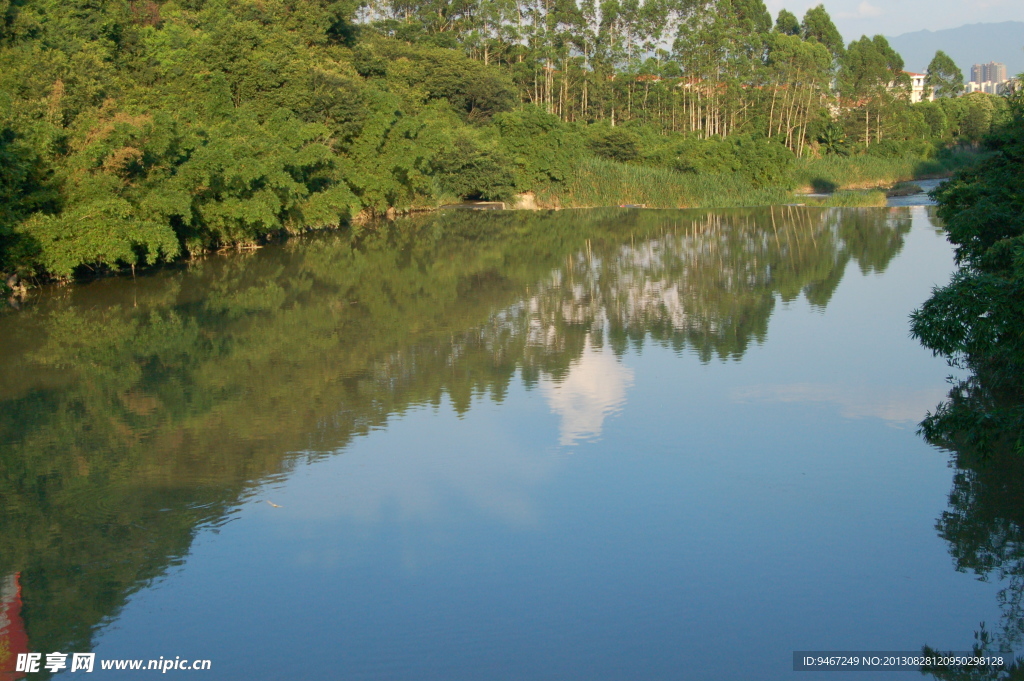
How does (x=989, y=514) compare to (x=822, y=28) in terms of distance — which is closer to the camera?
(x=989, y=514)

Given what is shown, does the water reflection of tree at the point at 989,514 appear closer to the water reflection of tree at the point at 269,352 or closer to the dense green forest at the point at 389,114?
the water reflection of tree at the point at 269,352

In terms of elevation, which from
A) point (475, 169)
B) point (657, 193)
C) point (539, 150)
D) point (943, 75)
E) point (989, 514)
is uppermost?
point (943, 75)

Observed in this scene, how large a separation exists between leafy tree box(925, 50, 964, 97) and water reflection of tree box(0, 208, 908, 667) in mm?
58832

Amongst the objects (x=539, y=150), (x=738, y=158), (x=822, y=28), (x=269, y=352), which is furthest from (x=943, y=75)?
(x=269, y=352)

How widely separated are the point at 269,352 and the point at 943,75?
7777 centimetres

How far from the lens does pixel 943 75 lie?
7756 centimetres

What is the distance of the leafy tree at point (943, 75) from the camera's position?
76188 millimetres

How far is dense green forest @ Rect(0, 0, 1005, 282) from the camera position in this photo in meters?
16.3

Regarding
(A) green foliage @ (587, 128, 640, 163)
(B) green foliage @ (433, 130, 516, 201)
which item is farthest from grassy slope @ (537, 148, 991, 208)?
(B) green foliage @ (433, 130, 516, 201)

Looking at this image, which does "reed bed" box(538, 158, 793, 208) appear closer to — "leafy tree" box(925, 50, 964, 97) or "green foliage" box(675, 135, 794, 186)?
"green foliage" box(675, 135, 794, 186)

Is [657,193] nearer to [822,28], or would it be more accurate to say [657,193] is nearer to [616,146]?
[616,146]

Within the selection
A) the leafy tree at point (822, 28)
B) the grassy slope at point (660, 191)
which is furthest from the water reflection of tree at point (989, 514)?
the leafy tree at point (822, 28)

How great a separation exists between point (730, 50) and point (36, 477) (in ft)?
170

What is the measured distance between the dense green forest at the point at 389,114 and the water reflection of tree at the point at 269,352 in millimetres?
1584
